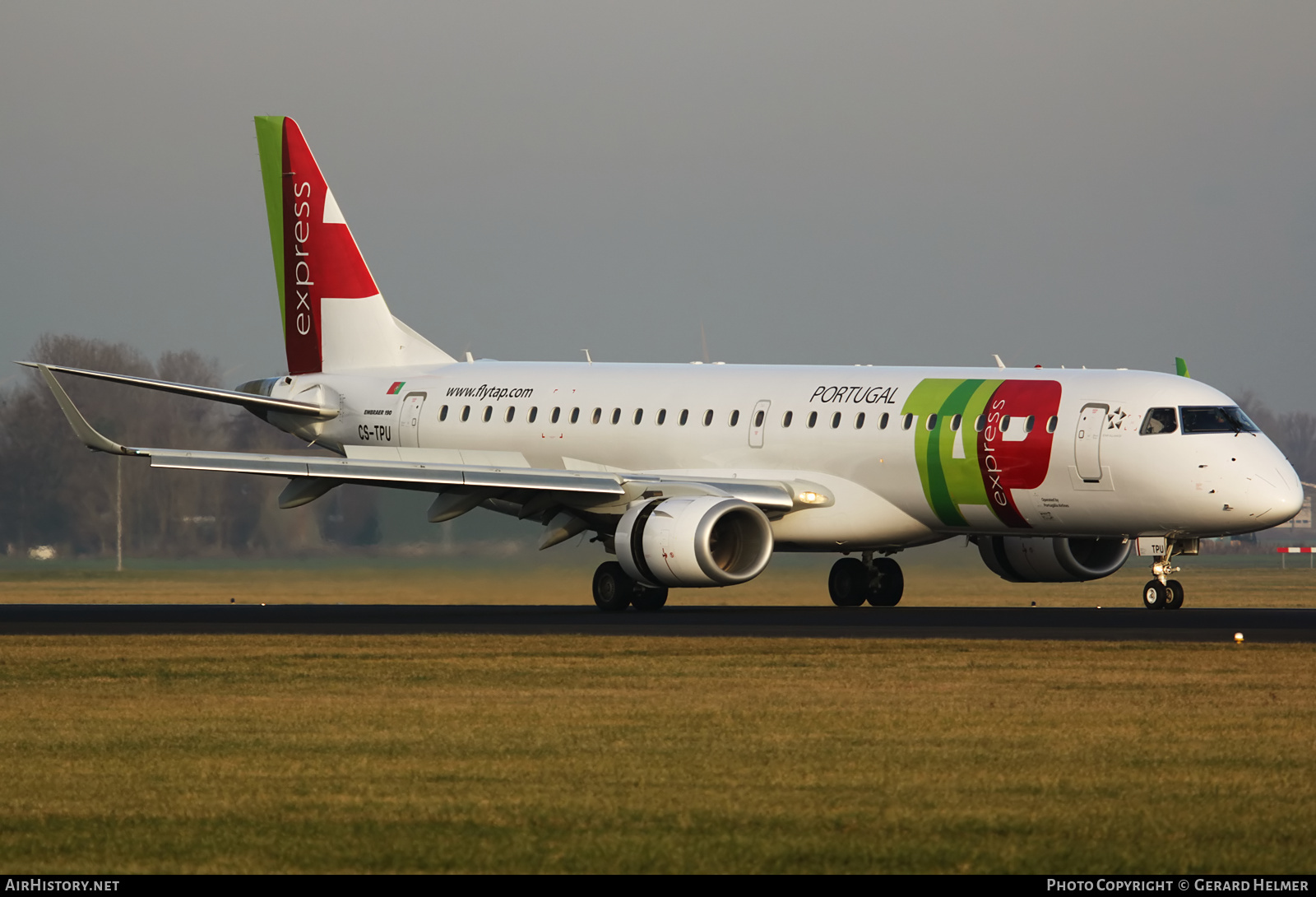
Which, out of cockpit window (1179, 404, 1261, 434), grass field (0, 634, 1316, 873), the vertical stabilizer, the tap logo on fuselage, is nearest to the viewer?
grass field (0, 634, 1316, 873)

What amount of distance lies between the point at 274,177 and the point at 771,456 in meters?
13.2

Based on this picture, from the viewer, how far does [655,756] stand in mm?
13469

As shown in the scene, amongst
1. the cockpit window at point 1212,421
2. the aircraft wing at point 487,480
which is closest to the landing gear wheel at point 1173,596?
the cockpit window at point 1212,421

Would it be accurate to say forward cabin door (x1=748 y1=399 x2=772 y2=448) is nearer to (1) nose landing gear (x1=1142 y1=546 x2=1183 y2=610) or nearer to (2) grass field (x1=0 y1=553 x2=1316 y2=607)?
(2) grass field (x1=0 y1=553 x2=1316 y2=607)

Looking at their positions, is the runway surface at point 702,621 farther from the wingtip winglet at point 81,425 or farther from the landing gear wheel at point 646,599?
the wingtip winglet at point 81,425

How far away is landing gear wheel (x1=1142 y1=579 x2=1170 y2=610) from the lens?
98.0ft

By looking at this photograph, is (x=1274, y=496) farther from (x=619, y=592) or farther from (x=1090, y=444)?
(x=619, y=592)

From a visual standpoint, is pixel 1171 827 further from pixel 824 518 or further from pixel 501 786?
pixel 824 518

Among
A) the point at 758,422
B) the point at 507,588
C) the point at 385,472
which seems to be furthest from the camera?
the point at 507,588

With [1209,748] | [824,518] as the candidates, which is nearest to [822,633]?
[824,518]

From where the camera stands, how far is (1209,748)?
13734 mm

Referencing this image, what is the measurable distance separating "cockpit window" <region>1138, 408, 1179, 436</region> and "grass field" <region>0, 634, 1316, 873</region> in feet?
26.9

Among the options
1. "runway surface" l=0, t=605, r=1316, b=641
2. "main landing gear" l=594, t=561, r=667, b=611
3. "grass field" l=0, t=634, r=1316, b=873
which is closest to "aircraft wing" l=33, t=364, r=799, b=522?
"main landing gear" l=594, t=561, r=667, b=611

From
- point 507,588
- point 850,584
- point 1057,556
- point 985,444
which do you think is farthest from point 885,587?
point 507,588
